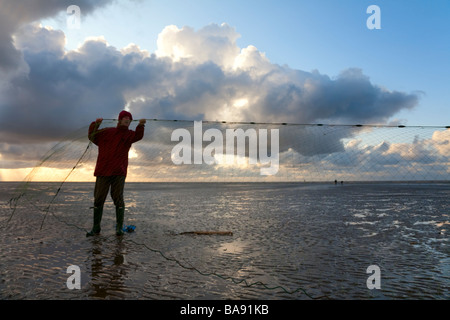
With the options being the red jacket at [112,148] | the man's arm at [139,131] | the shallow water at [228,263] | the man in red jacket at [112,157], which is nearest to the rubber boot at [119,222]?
the man in red jacket at [112,157]

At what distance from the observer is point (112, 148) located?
746cm

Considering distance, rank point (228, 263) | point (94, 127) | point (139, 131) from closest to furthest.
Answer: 1. point (228, 263)
2. point (94, 127)
3. point (139, 131)

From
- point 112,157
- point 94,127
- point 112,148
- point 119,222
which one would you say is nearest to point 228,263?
point 119,222

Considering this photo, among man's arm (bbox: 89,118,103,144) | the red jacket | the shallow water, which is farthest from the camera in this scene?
the red jacket

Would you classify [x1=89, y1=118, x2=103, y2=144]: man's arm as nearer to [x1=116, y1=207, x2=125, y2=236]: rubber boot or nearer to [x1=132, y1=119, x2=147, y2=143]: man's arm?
[x1=132, y1=119, x2=147, y2=143]: man's arm

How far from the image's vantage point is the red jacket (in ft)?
24.3

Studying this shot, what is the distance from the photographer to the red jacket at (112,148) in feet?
24.3

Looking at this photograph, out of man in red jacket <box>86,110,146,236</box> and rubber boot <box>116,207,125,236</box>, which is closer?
man in red jacket <box>86,110,146,236</box>

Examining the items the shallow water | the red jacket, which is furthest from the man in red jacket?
the shallow water

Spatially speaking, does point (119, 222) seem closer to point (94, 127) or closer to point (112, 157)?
point (112, 157)

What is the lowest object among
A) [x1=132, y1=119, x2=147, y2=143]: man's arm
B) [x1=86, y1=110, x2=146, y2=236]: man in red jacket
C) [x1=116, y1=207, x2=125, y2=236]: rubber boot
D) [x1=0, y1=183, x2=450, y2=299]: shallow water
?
[x1=0, y1=183, x2=450, y2=299]: shallow water

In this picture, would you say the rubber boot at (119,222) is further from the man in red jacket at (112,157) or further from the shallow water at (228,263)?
the shallow water at (228,263)
